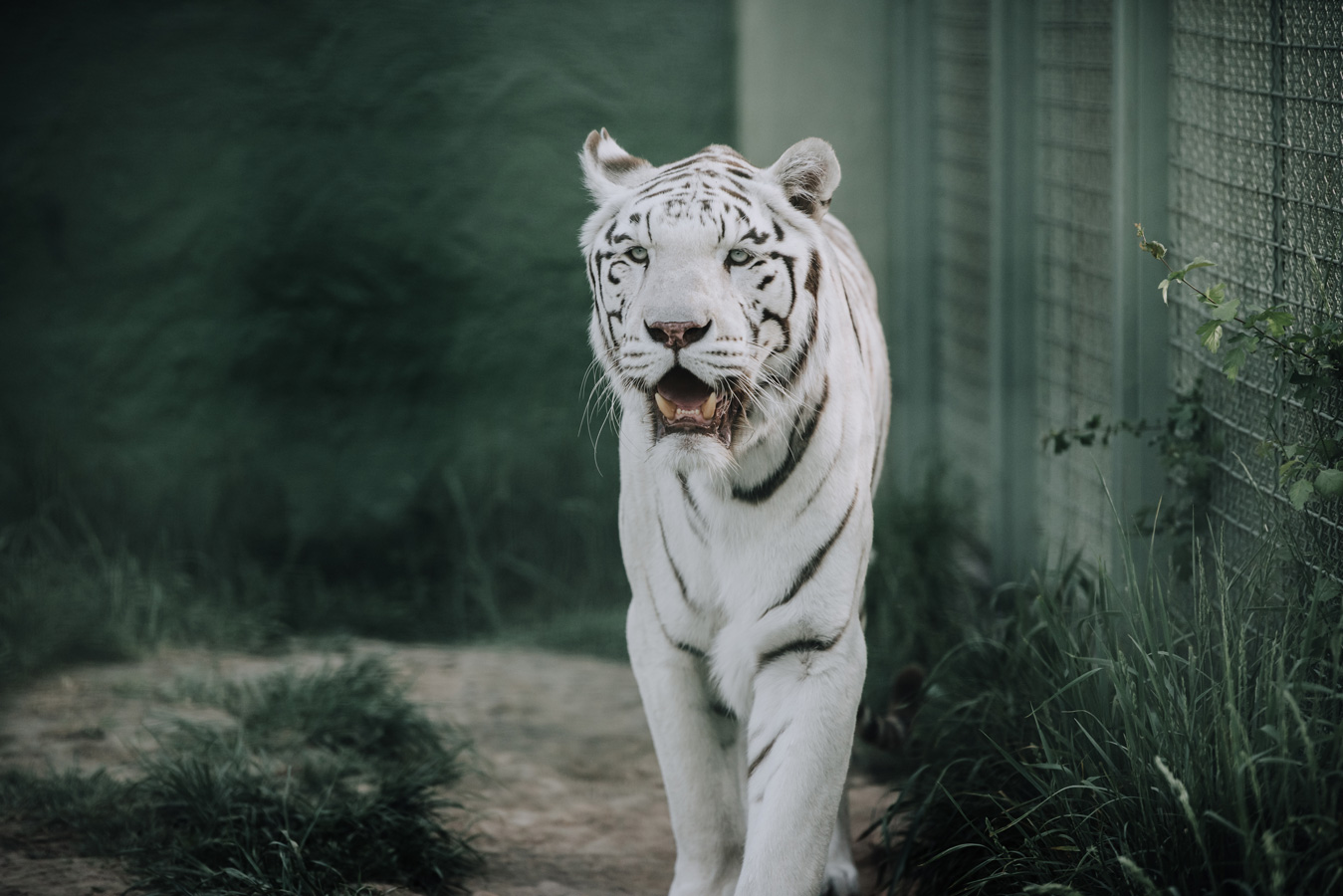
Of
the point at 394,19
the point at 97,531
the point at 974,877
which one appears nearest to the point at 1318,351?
the point at 974,877

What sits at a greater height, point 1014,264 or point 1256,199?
point 1256,199

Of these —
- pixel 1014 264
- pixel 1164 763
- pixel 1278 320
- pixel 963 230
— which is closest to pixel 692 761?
pixel 1164 763

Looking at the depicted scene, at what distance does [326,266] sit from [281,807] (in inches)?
116

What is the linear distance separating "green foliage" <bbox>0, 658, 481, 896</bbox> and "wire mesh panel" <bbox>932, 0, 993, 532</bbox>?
102 inches

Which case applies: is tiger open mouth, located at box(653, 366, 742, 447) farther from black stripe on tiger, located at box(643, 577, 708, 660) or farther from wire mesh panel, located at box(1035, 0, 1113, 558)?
wire mesh panel, located at box(1035, 0, 1113, 558)

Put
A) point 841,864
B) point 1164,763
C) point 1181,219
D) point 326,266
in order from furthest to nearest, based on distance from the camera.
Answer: point 326,266 < point 1181,219 < point 841,864 < point 1164,763

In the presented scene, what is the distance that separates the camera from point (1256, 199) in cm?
303

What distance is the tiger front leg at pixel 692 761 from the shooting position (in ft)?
9.20

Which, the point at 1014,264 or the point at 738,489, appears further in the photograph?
the point at 1014,264

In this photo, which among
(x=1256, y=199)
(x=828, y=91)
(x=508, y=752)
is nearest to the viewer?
(x=1256, y=199)

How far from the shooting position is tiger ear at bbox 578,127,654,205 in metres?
2.82

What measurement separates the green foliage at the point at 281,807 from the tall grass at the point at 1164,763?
3.85 feet

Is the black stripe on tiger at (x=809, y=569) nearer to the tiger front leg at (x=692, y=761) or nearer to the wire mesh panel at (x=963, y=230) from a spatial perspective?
the tiger front leg at (x=692, y=761)

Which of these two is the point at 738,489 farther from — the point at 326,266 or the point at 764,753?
the point at 326,266
